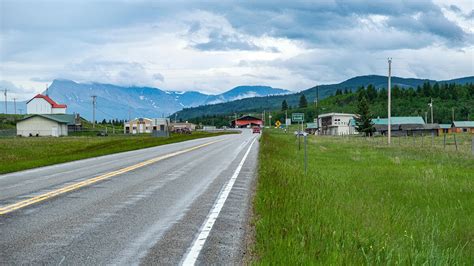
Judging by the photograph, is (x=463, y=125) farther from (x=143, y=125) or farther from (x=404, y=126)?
(x=143, y=125)

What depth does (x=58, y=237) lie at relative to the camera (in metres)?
8.28

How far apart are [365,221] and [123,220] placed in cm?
414

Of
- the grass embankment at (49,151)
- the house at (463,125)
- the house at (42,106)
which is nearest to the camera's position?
the grass embankment at (49,151)

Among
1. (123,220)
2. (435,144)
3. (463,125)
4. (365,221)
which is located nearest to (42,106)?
(463,125)

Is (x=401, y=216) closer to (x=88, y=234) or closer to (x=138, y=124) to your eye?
(x=88, y=234)

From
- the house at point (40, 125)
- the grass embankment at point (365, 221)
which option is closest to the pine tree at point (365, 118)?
the house at point (40, 125)

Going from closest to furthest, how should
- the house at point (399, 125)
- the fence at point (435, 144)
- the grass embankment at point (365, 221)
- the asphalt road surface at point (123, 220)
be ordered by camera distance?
the grass embankment at point (365, 221) < the asphalt road surface at point (123, 220) < the fence at point (435, 144) < the house at point (399, 125)

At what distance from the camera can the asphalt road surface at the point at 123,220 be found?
729cm

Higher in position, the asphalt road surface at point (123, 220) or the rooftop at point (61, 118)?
the rooftop at point (61, 118)

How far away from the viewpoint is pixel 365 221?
9641 mm

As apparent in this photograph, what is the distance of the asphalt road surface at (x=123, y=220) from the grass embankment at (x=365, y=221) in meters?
0.64

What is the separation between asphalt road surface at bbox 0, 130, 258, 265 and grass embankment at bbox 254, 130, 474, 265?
64 cm

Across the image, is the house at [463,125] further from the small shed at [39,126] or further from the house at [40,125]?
the small shed at [39,126]

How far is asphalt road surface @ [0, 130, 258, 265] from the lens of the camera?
7293 millimetres
